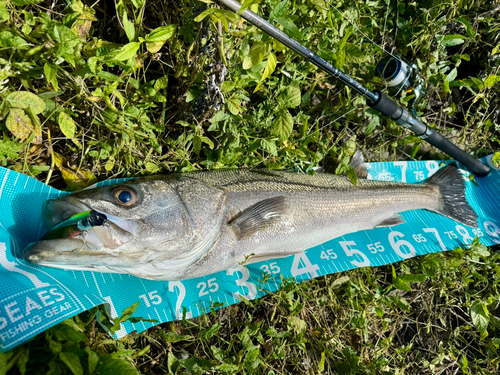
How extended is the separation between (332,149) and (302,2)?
1.54 m

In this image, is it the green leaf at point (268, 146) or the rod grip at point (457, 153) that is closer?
the green leaf at point (268, 146)

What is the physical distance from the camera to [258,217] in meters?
2.59

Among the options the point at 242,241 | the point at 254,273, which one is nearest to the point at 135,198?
the point at 242,241

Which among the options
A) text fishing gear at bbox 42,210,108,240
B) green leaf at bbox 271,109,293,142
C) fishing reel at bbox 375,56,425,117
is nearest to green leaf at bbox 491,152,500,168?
fishing reel at bbox 375,56,425,117

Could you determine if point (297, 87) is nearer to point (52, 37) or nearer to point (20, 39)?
point (52, 37)

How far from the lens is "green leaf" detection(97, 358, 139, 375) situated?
190cm

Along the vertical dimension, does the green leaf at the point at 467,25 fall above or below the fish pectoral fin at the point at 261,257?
above

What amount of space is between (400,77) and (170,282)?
3219 millimetres

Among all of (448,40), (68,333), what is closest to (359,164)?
(448,40)

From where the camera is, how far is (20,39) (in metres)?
2.12

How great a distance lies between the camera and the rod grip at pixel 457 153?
3.75 m

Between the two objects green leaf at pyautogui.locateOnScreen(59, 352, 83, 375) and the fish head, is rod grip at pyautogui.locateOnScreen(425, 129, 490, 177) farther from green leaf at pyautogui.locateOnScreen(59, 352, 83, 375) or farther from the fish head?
green leaf at pyautogui.locateOnScreen(59, 352, 83, 375)

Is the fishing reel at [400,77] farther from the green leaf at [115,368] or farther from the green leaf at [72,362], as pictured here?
→ the green leaf at [72,362]

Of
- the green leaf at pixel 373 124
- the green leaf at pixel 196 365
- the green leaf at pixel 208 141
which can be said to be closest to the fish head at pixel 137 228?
the green leaf at pixel 208 141
